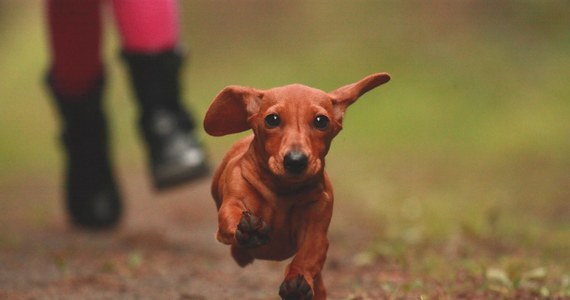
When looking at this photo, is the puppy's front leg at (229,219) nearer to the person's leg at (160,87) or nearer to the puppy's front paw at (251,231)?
the puppy's front paw at (251,231)

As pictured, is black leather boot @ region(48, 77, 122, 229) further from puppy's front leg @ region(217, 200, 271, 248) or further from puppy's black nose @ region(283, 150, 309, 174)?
puppy's black nose @ region(283, 150, 309, 174)

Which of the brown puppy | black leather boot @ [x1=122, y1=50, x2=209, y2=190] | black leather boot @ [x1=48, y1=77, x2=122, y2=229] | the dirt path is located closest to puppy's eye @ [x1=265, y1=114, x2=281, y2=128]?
the brown puppy

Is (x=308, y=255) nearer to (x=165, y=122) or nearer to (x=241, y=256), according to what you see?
(x=241, y=256)

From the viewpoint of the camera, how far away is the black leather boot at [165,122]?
3.81 metres

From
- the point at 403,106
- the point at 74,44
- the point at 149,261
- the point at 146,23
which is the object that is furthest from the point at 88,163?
the point at 403,106

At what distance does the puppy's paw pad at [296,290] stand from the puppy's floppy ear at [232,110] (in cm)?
41

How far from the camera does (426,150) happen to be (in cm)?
798

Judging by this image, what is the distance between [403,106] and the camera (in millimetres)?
9055

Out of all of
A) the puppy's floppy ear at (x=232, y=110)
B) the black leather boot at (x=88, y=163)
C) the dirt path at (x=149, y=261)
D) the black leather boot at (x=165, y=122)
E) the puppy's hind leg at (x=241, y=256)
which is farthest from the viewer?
the black leather boot at (x=88, y=163)

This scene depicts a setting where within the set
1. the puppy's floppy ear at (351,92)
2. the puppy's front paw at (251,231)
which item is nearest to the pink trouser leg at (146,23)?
the puppy's floppy ear at (351,92)

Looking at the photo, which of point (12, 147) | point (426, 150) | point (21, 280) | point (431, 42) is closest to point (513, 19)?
point (431, 42)

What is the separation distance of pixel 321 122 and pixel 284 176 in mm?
163

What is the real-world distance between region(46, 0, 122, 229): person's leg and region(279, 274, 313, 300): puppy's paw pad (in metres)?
2.44

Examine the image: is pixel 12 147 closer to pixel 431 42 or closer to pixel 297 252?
pixel 431 42
